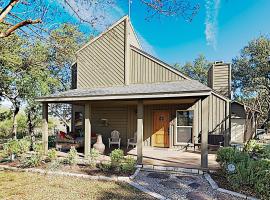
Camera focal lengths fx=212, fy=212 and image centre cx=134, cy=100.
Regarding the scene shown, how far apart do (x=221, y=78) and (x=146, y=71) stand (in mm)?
4448

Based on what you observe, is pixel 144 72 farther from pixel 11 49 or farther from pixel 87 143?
pixel 11 49

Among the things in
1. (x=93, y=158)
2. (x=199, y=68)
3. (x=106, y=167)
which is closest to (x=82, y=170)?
(x=93, y=158)

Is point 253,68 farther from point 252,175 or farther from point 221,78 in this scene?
point 252,175

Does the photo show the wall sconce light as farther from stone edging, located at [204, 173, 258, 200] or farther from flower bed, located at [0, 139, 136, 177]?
stone edging, located at [204, 173, 258, 200]

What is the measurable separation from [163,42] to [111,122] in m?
9.98

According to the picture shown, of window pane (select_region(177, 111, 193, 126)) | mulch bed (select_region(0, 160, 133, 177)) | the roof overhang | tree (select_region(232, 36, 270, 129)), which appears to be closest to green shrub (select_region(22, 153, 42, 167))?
mulch bed (select_region(0, 160, 133, 177))

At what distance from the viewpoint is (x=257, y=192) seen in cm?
540

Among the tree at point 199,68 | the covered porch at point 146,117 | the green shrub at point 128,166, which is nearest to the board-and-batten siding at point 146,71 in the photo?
the covered porch at point 146,117

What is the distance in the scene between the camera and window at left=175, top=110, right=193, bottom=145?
11.4m

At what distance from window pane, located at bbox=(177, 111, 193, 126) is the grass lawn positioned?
6149mm

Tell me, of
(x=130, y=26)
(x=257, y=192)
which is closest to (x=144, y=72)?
(x=130, y=26)

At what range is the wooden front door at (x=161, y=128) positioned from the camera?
1175 centimetres

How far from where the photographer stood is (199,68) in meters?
34.9

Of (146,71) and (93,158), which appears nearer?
(93,158)
